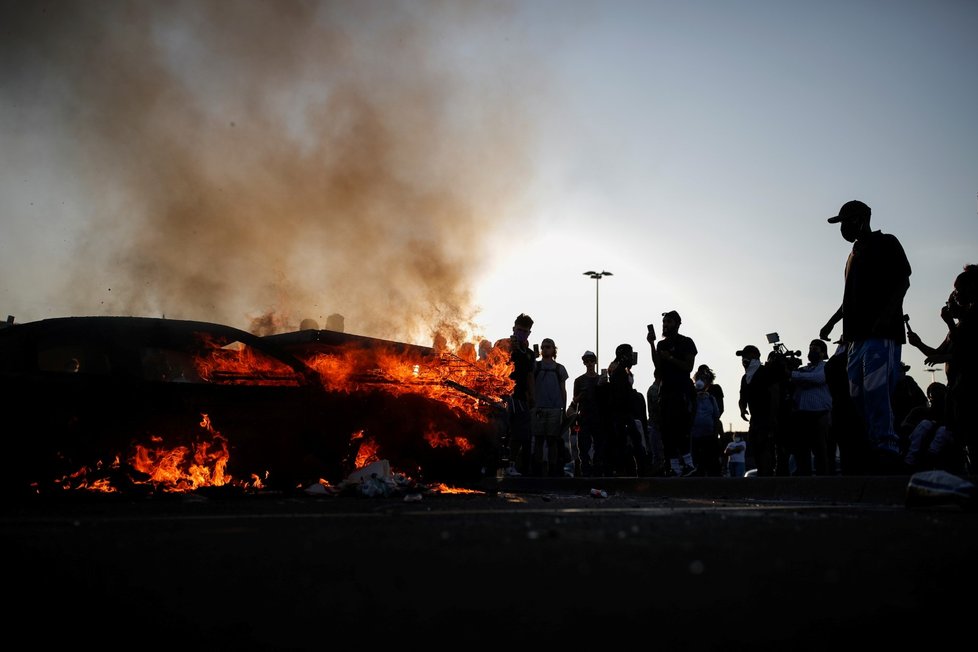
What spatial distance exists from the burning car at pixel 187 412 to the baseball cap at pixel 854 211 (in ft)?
13.2

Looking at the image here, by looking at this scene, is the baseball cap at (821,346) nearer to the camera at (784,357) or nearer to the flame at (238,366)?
the camera at (784,357)

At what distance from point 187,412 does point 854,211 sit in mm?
6068

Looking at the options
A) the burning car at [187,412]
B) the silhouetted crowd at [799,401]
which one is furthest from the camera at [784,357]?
the burning car at [187,412]

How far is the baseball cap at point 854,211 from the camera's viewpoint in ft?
31.4

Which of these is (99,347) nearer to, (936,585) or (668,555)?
(668,555)

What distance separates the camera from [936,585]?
3129 millimetres

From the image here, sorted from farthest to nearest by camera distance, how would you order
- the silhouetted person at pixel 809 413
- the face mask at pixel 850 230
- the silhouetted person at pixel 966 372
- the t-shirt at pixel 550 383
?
the t-shirt at pixel 550 383
the silhouetted person at pixel 809 413
the face mask at pixel 850 230
the silhouetted person at pixel 966 372

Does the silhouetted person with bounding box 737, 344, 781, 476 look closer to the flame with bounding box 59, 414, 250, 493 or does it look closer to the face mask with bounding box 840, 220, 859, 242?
the face mask with bounding box 840, 220, 859, 242

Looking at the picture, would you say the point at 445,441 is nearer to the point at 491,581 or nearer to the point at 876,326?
the point at 876,326

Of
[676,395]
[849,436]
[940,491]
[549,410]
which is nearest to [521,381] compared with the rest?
[549,410]

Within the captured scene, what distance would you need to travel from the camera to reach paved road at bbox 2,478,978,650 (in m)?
2.50

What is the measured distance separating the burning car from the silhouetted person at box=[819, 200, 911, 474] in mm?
3675

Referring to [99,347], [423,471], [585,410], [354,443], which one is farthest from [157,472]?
[585,410]

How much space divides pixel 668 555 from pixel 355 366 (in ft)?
19.7
